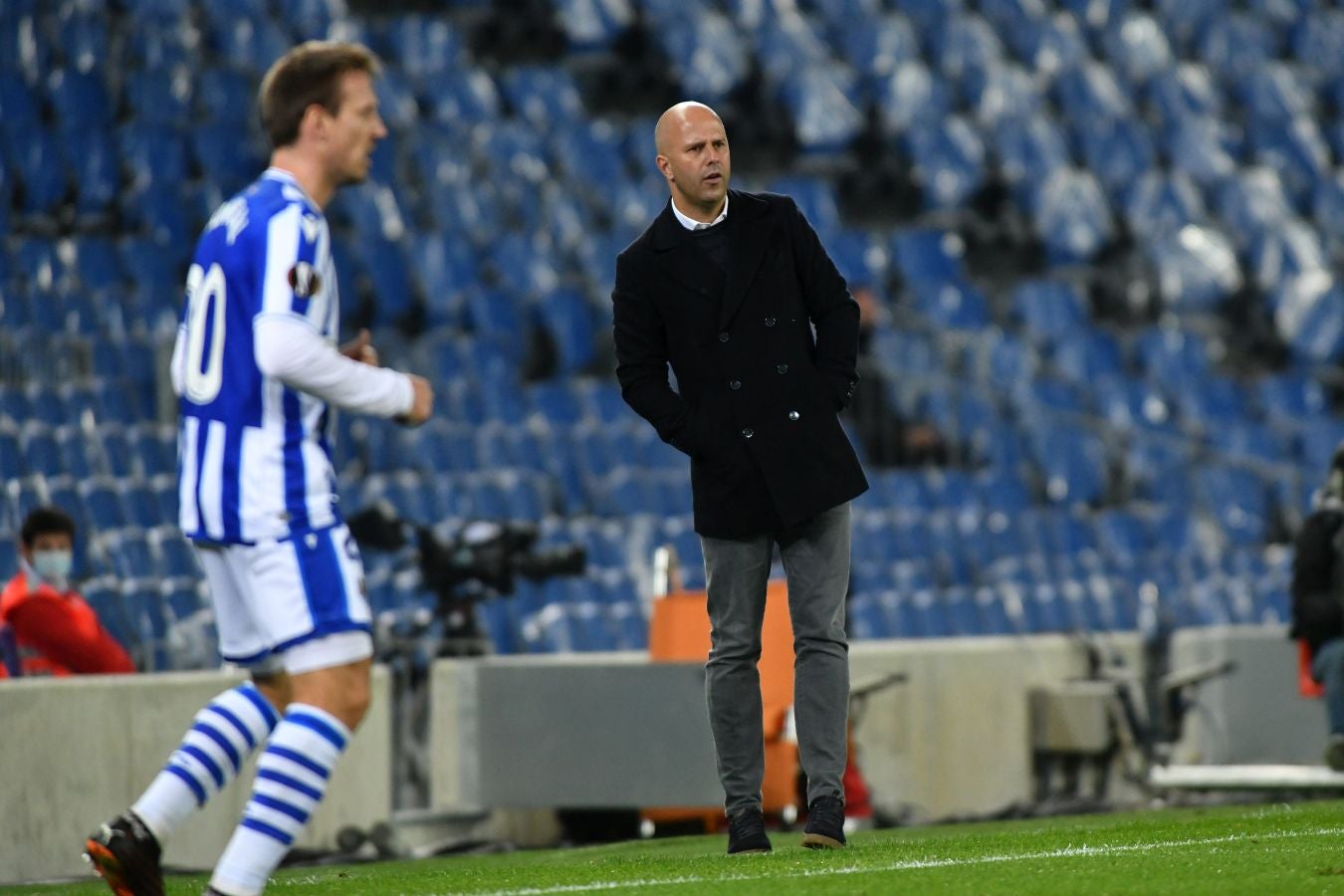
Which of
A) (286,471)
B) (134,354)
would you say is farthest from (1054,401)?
(286,471)

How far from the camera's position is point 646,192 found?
42.0ft

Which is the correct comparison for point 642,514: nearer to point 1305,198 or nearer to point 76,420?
point 76,420

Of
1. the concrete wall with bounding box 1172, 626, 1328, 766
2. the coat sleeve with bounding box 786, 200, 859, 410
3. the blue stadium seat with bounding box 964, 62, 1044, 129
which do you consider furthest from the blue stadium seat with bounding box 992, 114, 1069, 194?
the coat sleeve with bounding box 786, 200, 859, 410

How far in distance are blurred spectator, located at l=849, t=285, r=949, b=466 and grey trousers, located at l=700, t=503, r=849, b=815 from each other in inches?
262

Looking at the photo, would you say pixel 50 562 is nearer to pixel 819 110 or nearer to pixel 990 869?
pixel 990 869

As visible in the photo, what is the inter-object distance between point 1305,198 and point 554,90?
589 cm

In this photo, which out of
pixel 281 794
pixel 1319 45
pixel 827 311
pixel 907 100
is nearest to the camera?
pixel 281 794

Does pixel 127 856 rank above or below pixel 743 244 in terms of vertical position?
below

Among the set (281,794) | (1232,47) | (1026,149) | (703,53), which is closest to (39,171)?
(703,53)

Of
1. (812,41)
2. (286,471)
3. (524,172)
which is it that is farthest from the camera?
(812,41)

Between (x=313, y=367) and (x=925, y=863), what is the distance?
155 cm

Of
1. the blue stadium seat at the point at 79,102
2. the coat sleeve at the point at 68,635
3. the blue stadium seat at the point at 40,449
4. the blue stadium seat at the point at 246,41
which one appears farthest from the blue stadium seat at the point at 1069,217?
the coat sleeve at the point at 68,635

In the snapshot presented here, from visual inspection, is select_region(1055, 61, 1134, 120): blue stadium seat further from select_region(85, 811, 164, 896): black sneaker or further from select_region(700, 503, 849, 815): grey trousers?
select_region(85, 811, 164, 896): black sneaker

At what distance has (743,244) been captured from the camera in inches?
184
